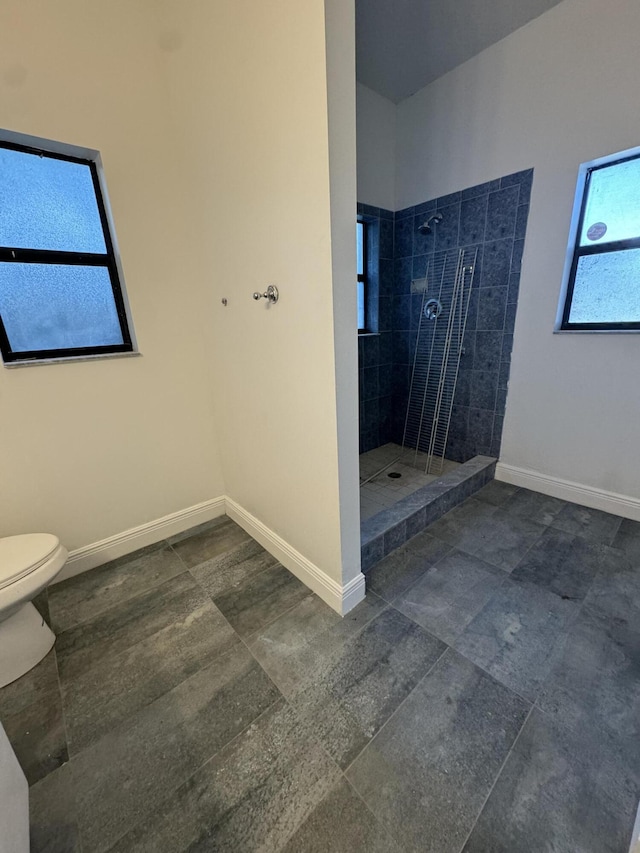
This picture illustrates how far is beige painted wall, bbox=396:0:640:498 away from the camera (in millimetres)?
1814

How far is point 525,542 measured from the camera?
1.93 metres

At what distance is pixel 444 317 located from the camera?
2811 millimetres

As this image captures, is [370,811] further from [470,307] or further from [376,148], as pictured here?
[376,148]

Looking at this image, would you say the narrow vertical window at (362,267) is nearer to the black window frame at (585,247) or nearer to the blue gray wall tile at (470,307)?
the blue gray wall tile at (470,307)

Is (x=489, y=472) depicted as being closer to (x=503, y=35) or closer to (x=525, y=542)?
(x=525, y=542)

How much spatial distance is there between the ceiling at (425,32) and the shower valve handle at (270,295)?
192cm

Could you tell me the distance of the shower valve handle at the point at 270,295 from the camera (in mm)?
1367

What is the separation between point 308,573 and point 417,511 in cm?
76

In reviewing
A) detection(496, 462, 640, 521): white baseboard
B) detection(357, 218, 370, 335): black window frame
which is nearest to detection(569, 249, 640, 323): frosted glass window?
detection(496, 462, 640, 521): white baseboard

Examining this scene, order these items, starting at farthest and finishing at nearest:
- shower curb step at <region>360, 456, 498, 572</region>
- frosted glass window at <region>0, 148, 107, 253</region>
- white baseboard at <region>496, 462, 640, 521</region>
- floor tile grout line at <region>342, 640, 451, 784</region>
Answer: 1. white baseboard at <region>496, 462, 640, 521</region>
2. shower curb step at <region>360, 456, 498, 572</region>
3. frosted glass window at <region>0, 148, 107, 253</region>
4. floor tile grout line at <region>342, 640, 451, 784</region>

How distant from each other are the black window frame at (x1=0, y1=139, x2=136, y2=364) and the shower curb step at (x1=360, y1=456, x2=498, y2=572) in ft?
5.50

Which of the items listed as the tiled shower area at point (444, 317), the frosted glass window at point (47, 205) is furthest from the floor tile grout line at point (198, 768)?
the frosted glass window at point (47, 205)

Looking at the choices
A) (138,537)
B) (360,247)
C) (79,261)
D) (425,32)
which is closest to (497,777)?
(138,537)

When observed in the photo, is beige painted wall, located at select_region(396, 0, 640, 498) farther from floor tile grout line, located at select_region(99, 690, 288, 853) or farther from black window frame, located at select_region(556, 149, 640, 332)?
floor tile grout line, located at select_region(99, 690, 288, 853)
